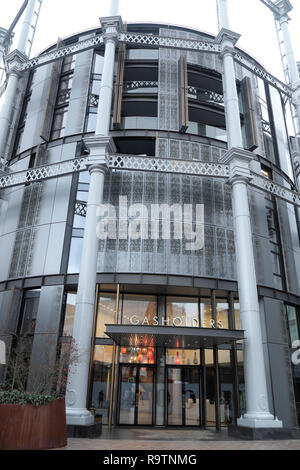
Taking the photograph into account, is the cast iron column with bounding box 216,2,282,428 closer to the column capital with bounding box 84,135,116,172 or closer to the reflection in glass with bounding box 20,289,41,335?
the column capital with bounding box 84,135,116,172

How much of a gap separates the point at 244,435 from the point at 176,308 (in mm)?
7226

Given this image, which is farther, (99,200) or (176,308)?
(176,308)

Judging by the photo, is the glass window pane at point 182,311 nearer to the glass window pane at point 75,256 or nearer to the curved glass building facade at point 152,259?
the curved glass building facade at point 152,259

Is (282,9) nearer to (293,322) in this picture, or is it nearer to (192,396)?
(293,322)

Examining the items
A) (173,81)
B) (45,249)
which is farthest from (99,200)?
(173,81)

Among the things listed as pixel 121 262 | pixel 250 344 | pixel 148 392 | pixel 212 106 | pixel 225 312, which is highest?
pixel 212 106

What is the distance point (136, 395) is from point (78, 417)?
529 cm

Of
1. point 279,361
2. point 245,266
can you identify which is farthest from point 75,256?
point 279,361

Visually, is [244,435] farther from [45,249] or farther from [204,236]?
[45,249]

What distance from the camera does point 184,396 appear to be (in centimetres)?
1788

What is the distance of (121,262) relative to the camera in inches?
717

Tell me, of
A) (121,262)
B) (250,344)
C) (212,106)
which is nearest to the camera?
(250,344)

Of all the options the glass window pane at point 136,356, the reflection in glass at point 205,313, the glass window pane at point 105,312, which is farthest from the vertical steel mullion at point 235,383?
the glass window pane at point 105,312

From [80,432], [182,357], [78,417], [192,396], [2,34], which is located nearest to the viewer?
[80,432]
